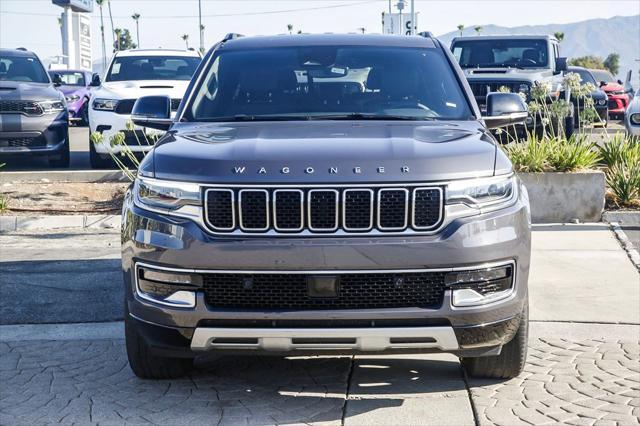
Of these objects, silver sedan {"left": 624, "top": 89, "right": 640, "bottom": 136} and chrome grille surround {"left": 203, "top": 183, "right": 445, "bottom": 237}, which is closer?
chrome grille surround {"left": 203, "top": 183, "right": 445, "bottom": 237}

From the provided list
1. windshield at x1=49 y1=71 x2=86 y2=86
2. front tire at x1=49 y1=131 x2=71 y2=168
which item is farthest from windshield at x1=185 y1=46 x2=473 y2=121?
windshield at x1=49 y1=71 x2=86 y2=86

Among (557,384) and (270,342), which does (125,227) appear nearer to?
(270,342)

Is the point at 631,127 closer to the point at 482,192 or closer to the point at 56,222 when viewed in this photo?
the point at 56,222

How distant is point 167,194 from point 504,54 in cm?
1302

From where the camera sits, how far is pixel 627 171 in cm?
1058

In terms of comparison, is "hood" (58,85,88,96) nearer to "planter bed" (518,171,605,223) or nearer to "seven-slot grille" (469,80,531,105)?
"seven-slot grille" (469,80,531,105)

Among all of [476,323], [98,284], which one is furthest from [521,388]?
[98,284]

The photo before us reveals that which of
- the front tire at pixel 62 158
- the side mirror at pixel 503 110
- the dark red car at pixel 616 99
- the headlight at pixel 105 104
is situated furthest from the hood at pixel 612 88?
the side mirror at pixel 503 110

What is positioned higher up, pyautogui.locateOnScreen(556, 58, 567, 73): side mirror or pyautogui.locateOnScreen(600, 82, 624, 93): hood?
pyautogui.locateOnScreen(556, 58, 567, 73): side mirror

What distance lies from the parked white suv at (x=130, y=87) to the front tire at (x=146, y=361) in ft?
25.8

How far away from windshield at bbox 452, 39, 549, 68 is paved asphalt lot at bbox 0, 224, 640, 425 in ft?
32.7

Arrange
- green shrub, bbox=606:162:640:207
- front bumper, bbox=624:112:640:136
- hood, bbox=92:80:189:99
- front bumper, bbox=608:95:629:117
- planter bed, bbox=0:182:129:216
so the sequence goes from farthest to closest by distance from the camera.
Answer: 1. front bumper, bbox=608:95:629:117
2. front bumper, bbox=624:112:640:136
3. hood, bbox=92:80:189:99
4. planter bed, bbox=0:182:129:216
5. green shrub, bbox=606:162:640:207

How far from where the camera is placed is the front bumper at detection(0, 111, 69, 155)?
13.8m

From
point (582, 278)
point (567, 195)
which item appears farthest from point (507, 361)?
point (567, 195)
